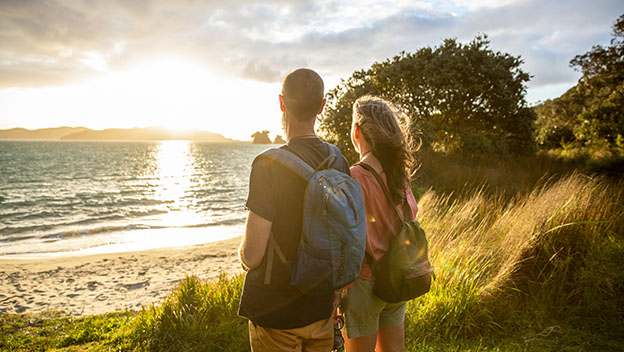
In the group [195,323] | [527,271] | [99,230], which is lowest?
[99,230]

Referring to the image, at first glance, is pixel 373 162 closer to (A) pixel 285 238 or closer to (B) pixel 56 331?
(A) pixel 285 238

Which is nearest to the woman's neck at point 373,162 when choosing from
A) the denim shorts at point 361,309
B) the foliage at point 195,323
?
the denim shorts at point 361,309

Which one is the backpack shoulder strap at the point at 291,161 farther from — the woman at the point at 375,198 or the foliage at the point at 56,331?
the foliage at the point at 56,331

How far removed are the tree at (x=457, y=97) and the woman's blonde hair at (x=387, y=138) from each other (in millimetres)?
12193

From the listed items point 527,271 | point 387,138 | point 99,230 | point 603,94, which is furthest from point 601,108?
point 99,230

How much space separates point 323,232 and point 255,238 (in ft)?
1.11

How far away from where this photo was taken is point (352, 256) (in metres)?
1.76

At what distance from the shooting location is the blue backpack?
167 cm

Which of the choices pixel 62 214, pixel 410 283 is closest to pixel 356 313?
pixel 410 283

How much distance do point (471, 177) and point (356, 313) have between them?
30.9 feet

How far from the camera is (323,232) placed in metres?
1.69

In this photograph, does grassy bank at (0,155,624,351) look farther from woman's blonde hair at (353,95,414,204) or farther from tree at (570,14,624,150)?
tree at (570,14,624,150)

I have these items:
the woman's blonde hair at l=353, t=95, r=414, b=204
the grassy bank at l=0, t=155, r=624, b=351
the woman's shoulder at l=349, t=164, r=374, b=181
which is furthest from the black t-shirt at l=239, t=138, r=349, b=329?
the grassy bank at l=0, t=155, r=624, b=351

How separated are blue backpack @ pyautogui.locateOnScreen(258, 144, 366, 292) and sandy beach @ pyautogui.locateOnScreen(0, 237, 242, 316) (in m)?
5.63
